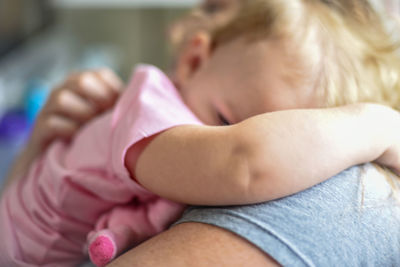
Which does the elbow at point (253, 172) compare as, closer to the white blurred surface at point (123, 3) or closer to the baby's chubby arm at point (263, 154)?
the baby's chubby arm at point (263, 154)

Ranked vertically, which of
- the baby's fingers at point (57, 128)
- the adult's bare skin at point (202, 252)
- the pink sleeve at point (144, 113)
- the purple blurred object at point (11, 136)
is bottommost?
the purple blurred object at point (11, 136)

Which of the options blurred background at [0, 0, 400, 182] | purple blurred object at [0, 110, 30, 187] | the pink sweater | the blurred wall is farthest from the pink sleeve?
the blurred wall

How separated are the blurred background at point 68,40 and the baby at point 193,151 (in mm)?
1432

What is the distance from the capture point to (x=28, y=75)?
276 cm

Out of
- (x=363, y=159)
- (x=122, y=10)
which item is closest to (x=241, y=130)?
(x=363, y=159)

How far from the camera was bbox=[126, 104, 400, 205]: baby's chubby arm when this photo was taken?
435mm

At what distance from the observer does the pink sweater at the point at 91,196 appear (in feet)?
1.88

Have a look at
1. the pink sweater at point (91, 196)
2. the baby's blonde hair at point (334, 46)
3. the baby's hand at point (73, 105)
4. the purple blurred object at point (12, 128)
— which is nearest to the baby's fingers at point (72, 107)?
the baby's hand at point (73, 105)

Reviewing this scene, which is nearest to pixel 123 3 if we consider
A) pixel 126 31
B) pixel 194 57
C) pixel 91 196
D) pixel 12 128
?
pixel 126 31

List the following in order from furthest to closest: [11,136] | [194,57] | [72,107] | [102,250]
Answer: [11,136] < [72,107] < [194,57] < [102,250]

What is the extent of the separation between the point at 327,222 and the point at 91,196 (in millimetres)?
356

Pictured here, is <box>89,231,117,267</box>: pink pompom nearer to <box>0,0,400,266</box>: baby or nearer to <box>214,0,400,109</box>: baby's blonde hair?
<box>0,0,400,266</box>: baby

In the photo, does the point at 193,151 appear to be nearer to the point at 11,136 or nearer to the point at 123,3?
the point at 11,136

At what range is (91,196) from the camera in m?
0.66
